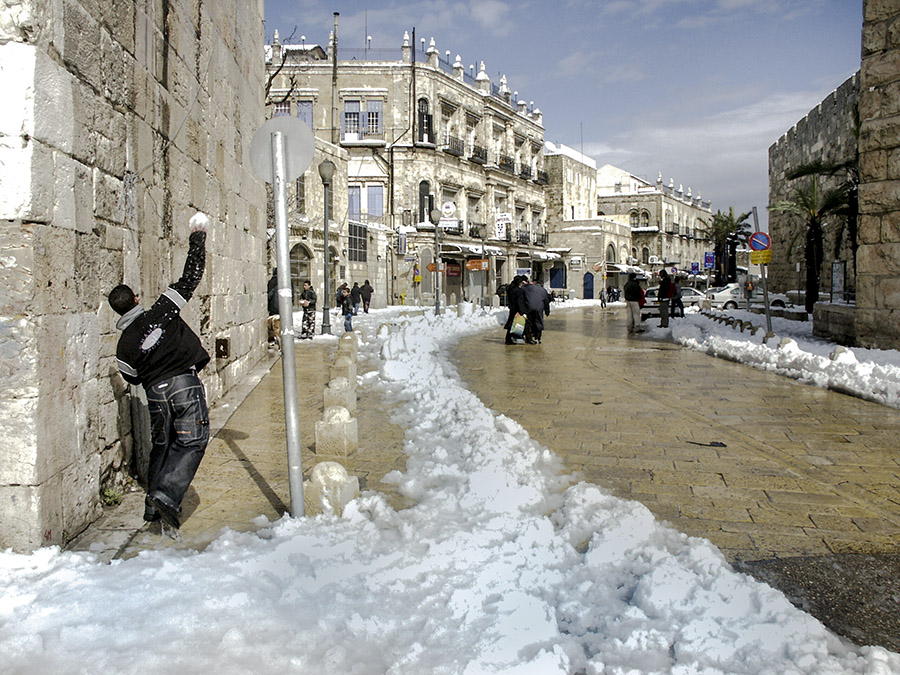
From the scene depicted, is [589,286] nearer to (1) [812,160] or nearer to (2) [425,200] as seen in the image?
(2) [425,200]

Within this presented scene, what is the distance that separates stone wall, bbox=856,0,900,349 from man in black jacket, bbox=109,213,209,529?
1074 centimetres

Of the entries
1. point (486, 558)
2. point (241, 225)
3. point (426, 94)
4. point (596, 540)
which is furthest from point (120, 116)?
point (426, 94)

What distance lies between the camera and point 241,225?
9.86 metres

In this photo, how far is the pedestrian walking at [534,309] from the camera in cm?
1546

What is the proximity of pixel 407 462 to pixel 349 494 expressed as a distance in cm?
128

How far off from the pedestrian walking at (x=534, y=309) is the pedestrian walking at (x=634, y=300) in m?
2.69

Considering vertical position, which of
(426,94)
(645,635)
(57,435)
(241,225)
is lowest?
(645,635)

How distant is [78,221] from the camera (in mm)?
3863

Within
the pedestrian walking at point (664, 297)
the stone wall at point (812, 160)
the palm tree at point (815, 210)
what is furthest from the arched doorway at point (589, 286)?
the pedestrian walking at point (664, 297)

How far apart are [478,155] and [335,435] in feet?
129

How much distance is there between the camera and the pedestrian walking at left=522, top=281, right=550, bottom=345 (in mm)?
15461

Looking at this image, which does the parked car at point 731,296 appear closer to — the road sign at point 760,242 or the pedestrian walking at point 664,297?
the pedestrian walking at point 664,297

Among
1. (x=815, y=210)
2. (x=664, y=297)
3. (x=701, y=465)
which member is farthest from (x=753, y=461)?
(x=815, y=210)

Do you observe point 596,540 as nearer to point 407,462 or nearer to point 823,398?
point 407,462
